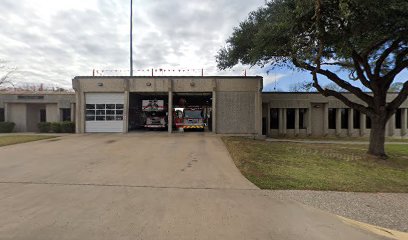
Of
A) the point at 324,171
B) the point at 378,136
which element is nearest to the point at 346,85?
the point at 378,136

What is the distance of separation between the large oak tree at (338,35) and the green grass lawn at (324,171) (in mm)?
2661

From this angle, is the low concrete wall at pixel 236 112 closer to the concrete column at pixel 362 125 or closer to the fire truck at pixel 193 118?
the fire truck at pixel 193 118

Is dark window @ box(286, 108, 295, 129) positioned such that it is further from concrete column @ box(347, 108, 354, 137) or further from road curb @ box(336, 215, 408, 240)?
road curb @ box(336, 215, 408, 240)

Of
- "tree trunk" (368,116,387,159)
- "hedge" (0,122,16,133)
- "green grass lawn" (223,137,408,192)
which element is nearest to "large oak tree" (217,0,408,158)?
"tree trunk" (368,116,387,159)

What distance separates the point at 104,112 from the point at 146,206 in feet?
74.1

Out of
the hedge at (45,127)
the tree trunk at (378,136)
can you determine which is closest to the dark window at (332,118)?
the tree trunk at (378,136)

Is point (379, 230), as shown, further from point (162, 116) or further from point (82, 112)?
point (162, 116)

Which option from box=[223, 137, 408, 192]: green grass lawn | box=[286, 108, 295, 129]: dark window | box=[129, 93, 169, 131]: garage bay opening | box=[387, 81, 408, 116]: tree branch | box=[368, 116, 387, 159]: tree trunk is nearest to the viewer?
box=[223, 137, 408, 192]: green grass lawn

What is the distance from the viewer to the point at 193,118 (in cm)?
2917

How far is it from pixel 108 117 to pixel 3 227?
23217 millimetres

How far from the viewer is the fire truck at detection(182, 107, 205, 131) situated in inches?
1143

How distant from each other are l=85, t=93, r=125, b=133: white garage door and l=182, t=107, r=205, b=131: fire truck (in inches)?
232

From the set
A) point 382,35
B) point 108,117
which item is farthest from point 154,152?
point 108,117

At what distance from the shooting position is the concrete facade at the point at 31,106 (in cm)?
3153
